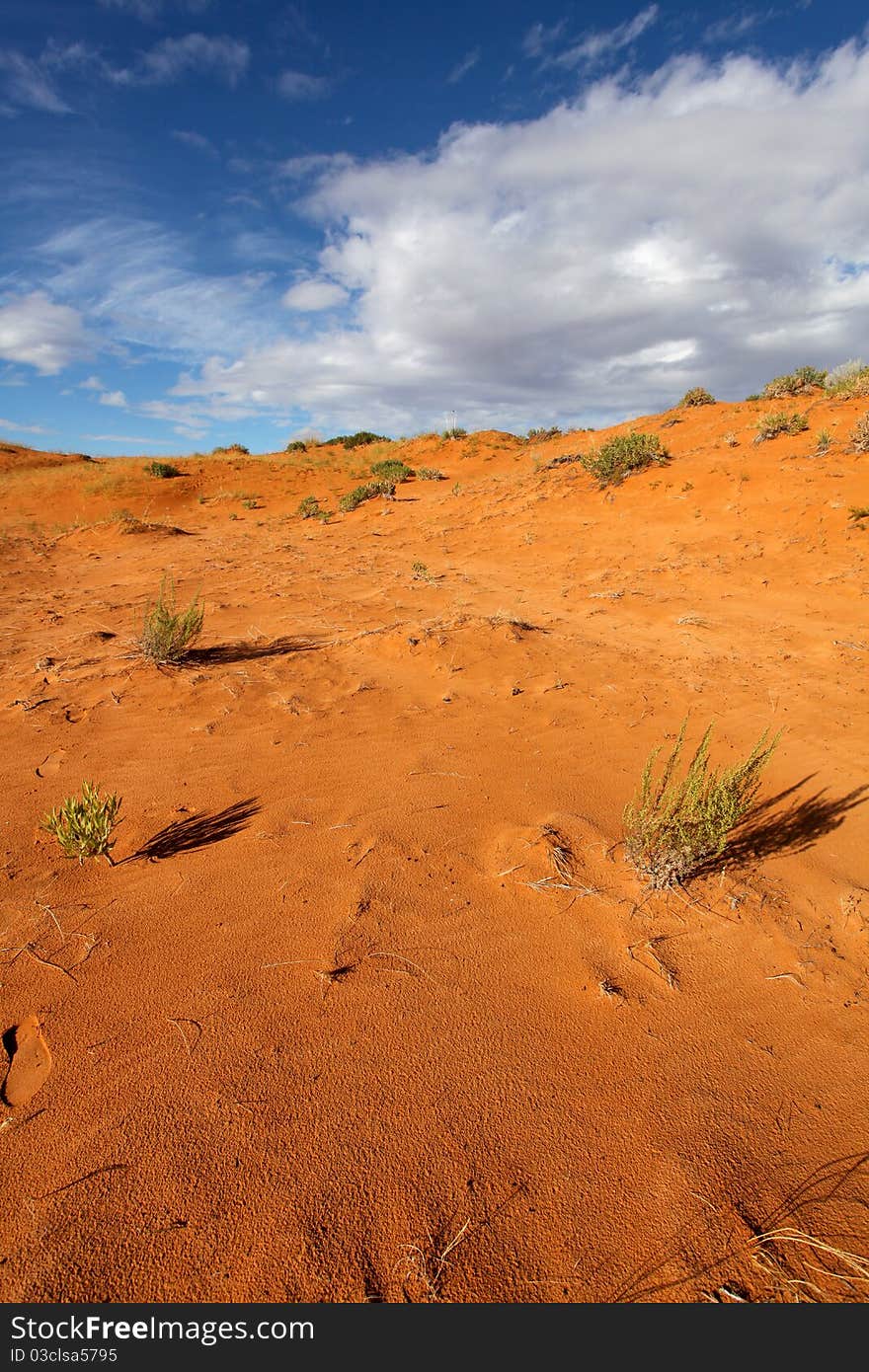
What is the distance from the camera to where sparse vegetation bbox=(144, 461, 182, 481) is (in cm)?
2299

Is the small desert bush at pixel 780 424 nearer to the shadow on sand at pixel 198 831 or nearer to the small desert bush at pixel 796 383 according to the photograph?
the small desert bush at pixel 796 383

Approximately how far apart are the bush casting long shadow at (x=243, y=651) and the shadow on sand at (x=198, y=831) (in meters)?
2.54

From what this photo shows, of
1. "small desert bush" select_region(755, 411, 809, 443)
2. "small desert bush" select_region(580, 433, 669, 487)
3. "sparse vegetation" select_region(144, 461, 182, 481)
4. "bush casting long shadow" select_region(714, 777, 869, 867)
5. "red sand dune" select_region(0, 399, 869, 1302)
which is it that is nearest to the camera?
"red sand dune" select_region(0, 399, 869, 1302)

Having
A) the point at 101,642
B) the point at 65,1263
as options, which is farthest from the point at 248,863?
the point at 101,642

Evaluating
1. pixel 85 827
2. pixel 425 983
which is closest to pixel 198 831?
pixel 85 827

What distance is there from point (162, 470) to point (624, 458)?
1802 cm

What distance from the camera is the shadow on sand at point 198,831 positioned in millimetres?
3164

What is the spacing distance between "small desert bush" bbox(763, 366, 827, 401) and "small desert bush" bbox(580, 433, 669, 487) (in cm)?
505

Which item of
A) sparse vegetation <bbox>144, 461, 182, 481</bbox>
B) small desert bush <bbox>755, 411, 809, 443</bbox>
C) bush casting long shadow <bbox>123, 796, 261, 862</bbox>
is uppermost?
sparse vegetation <bbox>144, 461, 182, 481</bbox>

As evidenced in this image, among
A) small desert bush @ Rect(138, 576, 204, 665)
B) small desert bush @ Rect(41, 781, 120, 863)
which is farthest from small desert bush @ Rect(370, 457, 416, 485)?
small desert bush @ Rect(41, 781, 120, 863)

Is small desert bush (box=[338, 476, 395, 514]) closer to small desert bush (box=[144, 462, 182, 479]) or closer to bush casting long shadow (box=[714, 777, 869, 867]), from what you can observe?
small desert bush (box=[144, 462, 182, 479])

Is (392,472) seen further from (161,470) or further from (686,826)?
(686,826)
